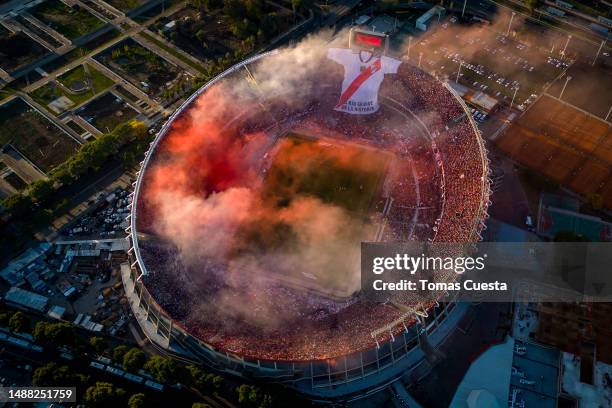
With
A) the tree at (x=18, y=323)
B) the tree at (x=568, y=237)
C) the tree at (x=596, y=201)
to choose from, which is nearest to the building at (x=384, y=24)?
the tree at (x=596, y=201)

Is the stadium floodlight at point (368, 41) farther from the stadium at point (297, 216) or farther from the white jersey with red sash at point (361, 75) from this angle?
the stadium at point (297, 216)

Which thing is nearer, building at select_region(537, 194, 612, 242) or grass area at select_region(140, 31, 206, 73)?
building at select_region(537, 194, 612, 242)

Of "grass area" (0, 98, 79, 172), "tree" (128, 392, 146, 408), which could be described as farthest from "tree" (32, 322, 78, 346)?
"grass area" (0, 98, 79, 172)

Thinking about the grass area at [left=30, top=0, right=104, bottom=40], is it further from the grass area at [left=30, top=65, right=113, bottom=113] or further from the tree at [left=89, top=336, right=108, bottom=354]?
the tree at [left=89, top=336, right=108, bottom=354]

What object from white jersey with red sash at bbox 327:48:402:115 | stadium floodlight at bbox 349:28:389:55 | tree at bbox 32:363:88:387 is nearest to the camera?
tree at bbox 32:363:88:387

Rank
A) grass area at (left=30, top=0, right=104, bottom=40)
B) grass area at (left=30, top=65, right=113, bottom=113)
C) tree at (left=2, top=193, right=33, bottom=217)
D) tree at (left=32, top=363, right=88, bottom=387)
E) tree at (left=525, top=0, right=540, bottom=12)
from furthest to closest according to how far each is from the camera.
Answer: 1. grass area at (left=30, top=0, right=104, bottom=40)
2. tree at (left=525, top=0, right=540, bottom=12)
3. grass area at (left=30, top=65, right=113, bottom=113)
4. tree at (left=2, top=193, right=33, bottom=217)
5. tree at (left=32, top=363, right=88, bottom=387)

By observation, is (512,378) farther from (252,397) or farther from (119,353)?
(119,353)
